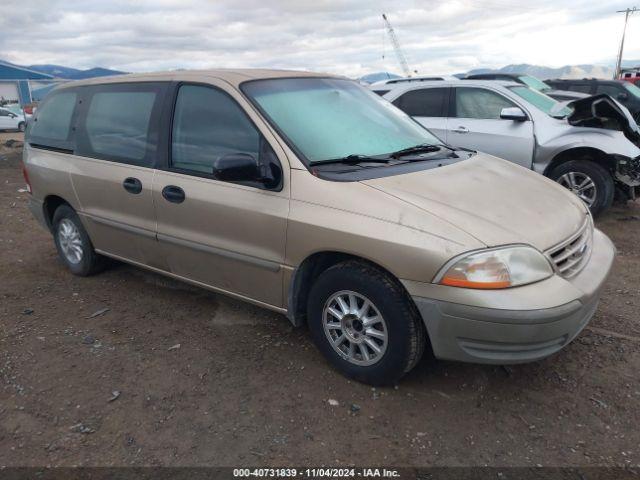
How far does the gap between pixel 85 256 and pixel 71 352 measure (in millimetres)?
1407

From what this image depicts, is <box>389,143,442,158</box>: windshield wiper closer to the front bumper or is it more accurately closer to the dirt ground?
the front bumper

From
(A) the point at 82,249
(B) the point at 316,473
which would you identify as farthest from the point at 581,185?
(A) the point at 82,249

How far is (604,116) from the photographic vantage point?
→ 6379 millimetres

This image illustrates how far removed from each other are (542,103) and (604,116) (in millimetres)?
1057

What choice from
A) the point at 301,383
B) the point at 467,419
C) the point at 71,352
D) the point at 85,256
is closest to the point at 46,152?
the point at 85,256

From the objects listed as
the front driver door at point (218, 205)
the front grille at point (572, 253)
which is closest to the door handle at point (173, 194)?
the front driver door at point (218, 205)

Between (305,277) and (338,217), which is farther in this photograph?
Result: (305,277)

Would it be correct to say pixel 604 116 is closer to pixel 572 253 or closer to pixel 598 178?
pixel 598 178

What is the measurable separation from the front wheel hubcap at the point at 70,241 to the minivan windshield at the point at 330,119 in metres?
2.43

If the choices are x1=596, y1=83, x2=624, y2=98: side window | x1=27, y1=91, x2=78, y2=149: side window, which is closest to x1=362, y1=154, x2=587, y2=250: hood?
x1=27, y1=91, x2=78, y2=149: side window

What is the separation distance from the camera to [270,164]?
316 centimetres

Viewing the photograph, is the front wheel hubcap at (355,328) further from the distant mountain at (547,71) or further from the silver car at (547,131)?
the distant mountain at (547,71)

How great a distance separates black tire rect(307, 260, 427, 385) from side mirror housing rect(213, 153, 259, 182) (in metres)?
0.75

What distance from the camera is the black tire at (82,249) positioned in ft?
15.4
